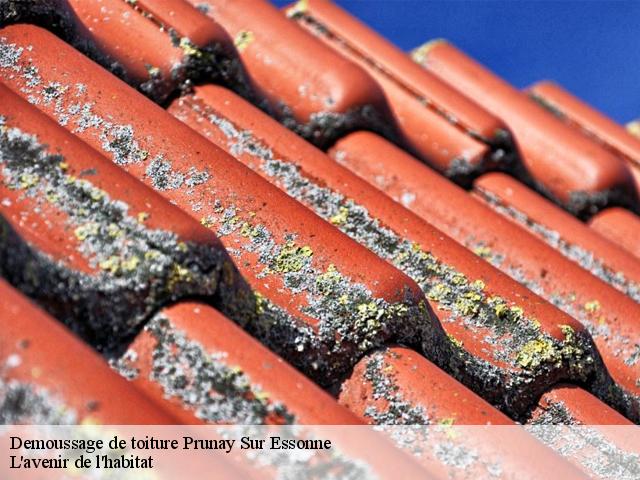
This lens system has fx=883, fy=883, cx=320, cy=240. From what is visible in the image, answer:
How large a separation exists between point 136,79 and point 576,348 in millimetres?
749

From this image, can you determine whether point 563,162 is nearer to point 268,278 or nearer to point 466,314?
point 466,314

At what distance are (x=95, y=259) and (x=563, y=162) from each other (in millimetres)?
1317

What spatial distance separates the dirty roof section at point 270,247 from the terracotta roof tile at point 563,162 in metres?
0.01

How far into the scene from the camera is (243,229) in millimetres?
1065

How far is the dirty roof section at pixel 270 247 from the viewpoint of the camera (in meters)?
0.82

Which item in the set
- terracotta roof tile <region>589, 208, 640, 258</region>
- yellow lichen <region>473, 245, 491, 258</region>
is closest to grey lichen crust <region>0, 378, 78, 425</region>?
yellow lichen <region>473, 245, 491, 258</region>

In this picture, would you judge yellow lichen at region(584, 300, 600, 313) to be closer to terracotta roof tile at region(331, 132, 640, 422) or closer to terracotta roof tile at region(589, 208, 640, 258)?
terracotta roof tile at region(331, 132, 640, 422)

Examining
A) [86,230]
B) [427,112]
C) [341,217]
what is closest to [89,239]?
[86,230]

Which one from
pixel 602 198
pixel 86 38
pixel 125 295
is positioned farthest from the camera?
pixel 602 198

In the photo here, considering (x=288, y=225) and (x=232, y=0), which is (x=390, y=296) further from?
(x=232, y=0)

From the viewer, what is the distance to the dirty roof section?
82cm

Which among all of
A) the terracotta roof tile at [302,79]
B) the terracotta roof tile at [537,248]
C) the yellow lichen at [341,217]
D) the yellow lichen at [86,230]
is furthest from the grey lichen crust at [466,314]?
the yellow lichen at [86,230]

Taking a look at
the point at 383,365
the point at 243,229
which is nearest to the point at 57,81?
the point at 243,229

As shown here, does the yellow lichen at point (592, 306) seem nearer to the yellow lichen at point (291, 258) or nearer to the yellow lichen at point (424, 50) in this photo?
the yellow lichen at point (291, 258)
